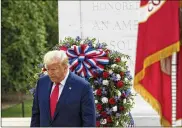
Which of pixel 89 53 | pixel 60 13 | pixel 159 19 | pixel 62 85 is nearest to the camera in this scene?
pixel 159 19

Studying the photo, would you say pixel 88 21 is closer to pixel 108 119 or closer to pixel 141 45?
pixel 108 119

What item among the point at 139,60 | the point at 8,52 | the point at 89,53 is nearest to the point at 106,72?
the point at 89,53

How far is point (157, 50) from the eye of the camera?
4.22m

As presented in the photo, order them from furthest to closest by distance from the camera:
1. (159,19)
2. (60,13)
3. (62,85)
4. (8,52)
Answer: (8,52) < (60,13) < (62,85) < (159,19)

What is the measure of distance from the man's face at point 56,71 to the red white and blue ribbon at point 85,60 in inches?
79.5

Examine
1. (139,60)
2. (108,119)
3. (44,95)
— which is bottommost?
(108,119)

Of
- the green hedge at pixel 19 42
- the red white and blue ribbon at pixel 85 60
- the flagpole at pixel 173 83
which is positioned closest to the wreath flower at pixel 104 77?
the red white and blue ribbon at pixel 85 60

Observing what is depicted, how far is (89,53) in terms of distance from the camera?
7.18 m

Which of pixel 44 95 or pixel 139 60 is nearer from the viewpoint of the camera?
pixel 139 60

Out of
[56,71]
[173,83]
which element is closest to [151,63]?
[173,83]

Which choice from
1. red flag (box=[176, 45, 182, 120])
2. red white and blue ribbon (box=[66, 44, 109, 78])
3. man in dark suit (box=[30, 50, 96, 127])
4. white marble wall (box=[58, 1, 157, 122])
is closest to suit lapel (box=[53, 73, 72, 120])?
man in dark suit (box=[30, 50, 96, 127])

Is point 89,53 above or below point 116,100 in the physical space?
above

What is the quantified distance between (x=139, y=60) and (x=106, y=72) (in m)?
2.87

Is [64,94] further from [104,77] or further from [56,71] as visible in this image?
[104,77]
